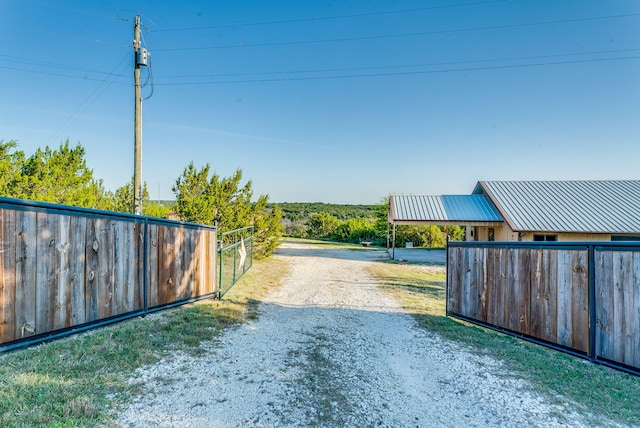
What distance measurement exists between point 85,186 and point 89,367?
12.3 meters

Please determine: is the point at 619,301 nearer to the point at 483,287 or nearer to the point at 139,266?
the point at 483,287

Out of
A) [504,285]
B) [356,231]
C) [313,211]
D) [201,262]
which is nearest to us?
[504,285]

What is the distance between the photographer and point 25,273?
3365mm

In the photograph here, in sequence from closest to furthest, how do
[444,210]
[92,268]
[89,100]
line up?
1. [92,268]
2. [89,100]
3. [444,210]

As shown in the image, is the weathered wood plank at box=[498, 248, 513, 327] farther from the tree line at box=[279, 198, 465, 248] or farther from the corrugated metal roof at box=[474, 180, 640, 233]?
the tree line at box=[279, 198, 465, 248]

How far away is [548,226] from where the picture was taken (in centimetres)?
1372

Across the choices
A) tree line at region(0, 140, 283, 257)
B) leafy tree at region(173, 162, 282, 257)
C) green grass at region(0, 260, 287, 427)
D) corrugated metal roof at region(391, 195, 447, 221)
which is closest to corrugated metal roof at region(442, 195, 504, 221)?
corrugated metal roof at region(391, 195, 447, 221)

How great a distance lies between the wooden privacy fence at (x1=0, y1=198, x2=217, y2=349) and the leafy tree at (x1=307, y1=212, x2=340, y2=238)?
→ 27.1 meters

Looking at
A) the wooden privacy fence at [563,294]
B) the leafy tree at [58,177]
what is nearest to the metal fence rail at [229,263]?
the wooden privacy fence at [563,294]

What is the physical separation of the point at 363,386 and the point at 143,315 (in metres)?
3.83

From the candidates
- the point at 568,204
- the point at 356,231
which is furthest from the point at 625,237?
the point at 356,231

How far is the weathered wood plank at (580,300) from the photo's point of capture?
3.72m

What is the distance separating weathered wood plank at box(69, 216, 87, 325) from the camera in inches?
154

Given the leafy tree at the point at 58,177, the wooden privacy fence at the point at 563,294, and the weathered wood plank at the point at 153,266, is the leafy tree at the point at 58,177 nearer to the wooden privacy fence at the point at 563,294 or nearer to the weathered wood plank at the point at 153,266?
the weathered wood plank at the point at 153,266
